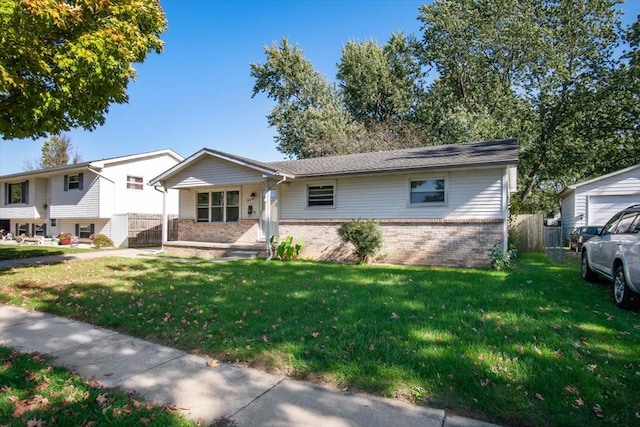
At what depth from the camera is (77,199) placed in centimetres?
2180

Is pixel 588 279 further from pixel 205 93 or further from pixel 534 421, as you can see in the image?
pixel 205 93

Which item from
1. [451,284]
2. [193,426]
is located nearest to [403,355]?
[193,426]

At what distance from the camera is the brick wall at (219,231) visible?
16.0 metres

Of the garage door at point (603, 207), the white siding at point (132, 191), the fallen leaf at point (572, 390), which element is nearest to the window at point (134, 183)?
the white siding at point (132, 191)

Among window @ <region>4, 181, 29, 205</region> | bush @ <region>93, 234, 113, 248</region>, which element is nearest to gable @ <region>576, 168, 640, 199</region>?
bush @ <region>93, 234, 113, 248</region>

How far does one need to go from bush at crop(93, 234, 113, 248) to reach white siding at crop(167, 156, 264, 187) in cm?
634

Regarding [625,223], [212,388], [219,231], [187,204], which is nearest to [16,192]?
[187,204]

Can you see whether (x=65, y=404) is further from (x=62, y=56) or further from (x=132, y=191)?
(x=132, y=191)

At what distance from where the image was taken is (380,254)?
41.3ft

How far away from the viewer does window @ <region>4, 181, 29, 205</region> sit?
24.8 m

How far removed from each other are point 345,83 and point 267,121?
27.5 feet

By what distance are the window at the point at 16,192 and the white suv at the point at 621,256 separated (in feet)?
102

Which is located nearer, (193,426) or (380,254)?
(193,426)

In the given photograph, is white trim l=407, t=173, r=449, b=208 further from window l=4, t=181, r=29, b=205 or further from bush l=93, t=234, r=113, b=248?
window l=4, t=181, r=29, b=205
